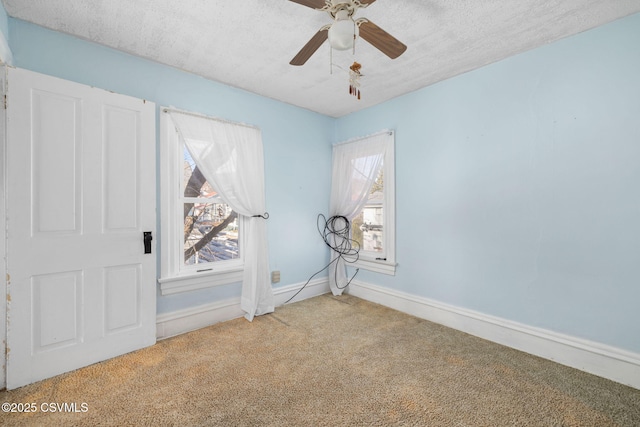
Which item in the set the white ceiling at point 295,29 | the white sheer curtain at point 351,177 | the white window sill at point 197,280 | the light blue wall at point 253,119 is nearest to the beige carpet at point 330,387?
the white window sill at point 197,280

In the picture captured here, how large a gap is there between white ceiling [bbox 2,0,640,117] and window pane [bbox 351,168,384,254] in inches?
54.8

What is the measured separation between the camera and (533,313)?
235 cm

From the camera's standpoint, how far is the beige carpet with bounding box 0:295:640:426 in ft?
5.30

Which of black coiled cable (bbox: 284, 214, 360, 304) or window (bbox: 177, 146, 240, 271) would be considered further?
black coiled cable (bbox: 284, 214, 360, 304)

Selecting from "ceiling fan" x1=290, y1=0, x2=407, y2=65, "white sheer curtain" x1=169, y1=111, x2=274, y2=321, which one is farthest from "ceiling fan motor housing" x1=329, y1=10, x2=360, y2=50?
"white sheer curtain" x1=169, y1=111, x2=274, y2=321

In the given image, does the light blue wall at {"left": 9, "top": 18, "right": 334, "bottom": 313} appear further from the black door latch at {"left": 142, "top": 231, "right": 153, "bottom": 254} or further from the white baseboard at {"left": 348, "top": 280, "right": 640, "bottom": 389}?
the white baseboard at {"left": 348, "top": 280, "right": 640, "bottom": 389}

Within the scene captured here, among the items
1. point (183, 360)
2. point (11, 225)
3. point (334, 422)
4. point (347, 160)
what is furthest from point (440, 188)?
point (11, 225)

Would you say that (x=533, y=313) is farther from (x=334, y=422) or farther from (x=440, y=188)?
(x=334, y=422)

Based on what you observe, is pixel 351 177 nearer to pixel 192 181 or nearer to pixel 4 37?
pixel 192 181

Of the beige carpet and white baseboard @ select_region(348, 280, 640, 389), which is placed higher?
white baseboard @ select_region(348, 280, 640, 389)

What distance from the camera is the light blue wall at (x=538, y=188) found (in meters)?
1.98

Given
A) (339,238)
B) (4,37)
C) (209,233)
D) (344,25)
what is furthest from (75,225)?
(339,238)

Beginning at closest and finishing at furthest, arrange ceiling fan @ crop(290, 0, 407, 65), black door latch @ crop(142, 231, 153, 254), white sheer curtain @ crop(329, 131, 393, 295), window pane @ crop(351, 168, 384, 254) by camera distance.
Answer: ceiling fan @ crop(290, 0, 407, 65)
black door latch @ crop(142, 231, 153, 254)
white sheer curtain @ crop(329, 131, 393, 295)
window pane @ crop(351, 168, 384, 254)

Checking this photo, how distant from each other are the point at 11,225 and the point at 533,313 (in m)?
4.00
